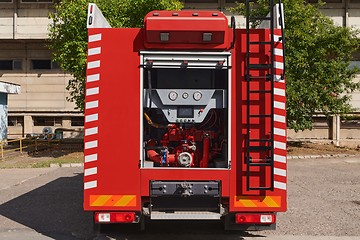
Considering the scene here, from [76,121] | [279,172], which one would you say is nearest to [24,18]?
[76,121]

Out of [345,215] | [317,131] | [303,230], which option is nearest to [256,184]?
[303,230]

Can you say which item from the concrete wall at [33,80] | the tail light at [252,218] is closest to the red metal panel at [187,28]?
the tail light at [252,218]

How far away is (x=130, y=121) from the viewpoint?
5.49 m

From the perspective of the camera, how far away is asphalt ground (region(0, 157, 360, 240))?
691cm

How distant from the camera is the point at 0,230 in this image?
23.9ft

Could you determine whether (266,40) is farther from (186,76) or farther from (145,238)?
(145,238)

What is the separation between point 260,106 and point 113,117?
1897 mm

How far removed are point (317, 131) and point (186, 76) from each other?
76.0 ft

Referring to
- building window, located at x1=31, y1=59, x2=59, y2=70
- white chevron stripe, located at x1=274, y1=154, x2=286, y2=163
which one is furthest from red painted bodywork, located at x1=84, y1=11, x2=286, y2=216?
building window, located at x1=31, y1=59, x2=59, y2=70

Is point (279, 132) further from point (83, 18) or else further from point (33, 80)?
point (33, 80)

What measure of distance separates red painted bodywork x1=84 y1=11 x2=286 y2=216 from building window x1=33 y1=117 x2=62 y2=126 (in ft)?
80.0

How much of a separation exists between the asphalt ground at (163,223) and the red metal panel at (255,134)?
59.9 inches

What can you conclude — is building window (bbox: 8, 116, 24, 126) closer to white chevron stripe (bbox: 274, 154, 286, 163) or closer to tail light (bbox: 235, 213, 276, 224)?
tail light (bbox: 235, 213, 276, 224)

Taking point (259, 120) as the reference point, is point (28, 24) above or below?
above
